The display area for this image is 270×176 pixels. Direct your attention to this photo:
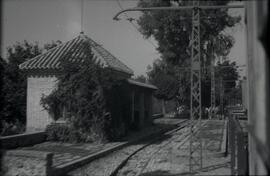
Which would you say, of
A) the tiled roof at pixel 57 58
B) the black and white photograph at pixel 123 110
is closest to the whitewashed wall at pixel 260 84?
the black and white photograph at pixel 123 110

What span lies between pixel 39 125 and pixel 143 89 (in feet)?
34.7

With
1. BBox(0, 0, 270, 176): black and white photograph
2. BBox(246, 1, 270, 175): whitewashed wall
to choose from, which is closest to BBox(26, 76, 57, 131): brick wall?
BBox(0, 0, 270, 176): black and white photograph

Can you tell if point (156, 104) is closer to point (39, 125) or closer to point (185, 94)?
point (185, 94)

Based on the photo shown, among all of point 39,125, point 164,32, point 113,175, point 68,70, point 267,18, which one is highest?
point 164,32

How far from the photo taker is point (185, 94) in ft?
125

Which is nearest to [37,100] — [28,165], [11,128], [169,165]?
[11,128]

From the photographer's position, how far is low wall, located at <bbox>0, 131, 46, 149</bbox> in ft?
39.4

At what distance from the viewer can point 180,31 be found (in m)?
28.7

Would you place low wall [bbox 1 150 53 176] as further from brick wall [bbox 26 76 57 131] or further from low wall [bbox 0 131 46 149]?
brick wall [bbox 26 76 57 131]

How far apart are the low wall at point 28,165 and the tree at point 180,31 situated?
20.3m

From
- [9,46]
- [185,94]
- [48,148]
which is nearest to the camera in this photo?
[48,148]

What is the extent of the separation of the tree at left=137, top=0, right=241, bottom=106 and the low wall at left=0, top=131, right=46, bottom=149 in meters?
17.2

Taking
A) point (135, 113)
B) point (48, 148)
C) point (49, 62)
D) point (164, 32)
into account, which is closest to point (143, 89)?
point (135, 113)

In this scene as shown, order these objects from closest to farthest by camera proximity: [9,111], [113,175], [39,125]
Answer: [113,175], [39,125], [9,111]
